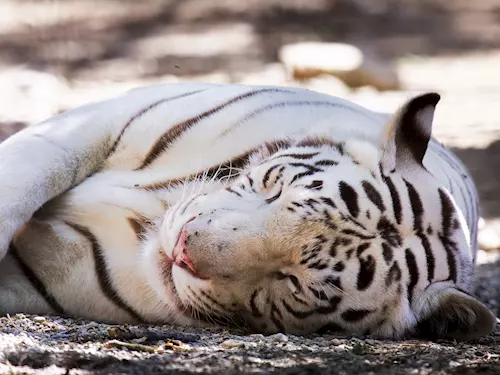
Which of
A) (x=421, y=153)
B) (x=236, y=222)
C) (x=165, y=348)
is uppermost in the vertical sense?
(x=421, y=153)

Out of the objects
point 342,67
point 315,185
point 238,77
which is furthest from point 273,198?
point 342,67

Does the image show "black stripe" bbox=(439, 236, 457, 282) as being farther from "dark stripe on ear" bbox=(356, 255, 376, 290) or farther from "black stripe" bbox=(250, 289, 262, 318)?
"black stripe" bbox=(250, 289, 262, 318)

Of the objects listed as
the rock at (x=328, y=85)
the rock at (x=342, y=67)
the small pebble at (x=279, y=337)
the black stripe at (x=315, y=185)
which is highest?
the rock at (x=342, y=67)

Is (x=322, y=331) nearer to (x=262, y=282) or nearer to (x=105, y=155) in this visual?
(x=262, y=282)

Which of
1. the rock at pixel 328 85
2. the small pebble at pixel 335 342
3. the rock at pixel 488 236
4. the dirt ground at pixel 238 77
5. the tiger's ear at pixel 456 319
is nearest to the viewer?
the dirt ground at pixel 238 77

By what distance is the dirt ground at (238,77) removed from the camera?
209cm

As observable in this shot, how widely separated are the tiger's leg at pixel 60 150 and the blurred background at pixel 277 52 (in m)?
2.53

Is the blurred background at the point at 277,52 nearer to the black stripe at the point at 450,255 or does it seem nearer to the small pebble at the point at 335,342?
the black stripe at the point at 450,255

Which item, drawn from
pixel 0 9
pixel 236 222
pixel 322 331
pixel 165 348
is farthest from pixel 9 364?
pixel 0 9

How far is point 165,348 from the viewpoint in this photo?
222 cm

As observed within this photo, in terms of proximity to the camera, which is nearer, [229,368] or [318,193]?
[229,368]

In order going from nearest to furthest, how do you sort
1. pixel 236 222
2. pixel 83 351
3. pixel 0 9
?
pixel 83 351 → pixel 236 222 → pixel 0 9

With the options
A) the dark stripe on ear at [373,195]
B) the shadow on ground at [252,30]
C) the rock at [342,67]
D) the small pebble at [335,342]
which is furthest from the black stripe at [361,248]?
the shadow on ground at [252,30]

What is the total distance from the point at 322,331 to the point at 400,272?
0.25 metres
